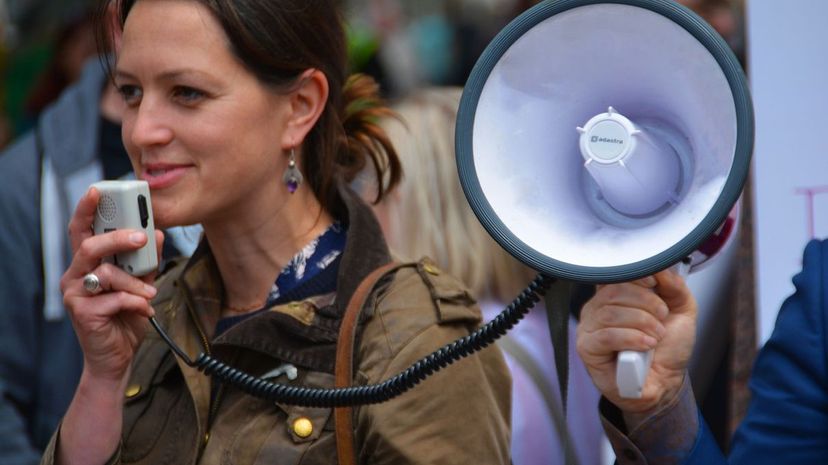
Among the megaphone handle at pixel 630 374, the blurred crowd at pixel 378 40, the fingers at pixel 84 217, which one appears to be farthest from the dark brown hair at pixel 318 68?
the megaphone handle at pixel 630 374

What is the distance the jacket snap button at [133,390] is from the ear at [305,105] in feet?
1.80

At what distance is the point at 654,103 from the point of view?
1.95 metres

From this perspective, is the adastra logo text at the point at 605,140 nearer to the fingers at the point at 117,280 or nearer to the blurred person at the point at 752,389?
the blurred person at the point at 752,389

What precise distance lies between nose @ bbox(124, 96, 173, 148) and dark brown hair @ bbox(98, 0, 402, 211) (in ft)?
0.59

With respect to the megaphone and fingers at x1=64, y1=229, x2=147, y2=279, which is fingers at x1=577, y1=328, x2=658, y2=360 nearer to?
the megaphone

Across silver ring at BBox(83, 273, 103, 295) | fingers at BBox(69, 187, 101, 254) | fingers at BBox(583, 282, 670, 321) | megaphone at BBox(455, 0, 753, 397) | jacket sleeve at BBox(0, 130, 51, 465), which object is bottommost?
jacket sleeve at BBox(0, 130, 51, 465)

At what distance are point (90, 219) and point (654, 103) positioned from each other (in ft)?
3.34

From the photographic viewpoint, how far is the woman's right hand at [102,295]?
2238 millimetres

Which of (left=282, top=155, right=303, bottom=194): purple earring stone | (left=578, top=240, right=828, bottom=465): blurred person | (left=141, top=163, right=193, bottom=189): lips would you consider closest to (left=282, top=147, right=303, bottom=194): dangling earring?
(left=282, top=155, right=303, bottom=194): purple earring stone

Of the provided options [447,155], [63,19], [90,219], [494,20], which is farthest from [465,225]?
[494,20]

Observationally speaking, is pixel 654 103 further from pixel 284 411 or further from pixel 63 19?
pixel 63 19

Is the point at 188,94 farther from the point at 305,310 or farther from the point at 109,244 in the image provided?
the point at 305,310

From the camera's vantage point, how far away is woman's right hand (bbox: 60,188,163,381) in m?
2.24

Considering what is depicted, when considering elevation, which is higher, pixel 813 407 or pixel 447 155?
pixel 813 407
